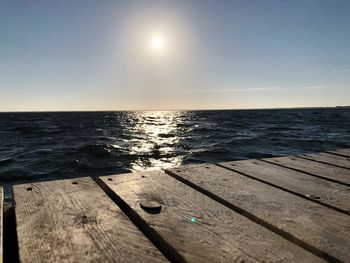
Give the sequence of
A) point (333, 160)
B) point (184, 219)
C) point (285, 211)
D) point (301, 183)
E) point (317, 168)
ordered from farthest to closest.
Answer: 1. point (333, 160)
2. point (317, 168)
3. point (301, 183)
4. point (285, 211)
5. point (184, 219)

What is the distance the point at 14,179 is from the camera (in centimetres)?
905

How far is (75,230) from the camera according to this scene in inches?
57.2

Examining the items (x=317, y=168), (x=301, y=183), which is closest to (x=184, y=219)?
(x=301, y=183)

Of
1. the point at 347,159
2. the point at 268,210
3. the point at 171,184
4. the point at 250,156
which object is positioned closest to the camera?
the point at 268,210

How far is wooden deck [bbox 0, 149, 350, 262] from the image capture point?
1.29 metres

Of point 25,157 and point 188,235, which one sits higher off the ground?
point 188,235

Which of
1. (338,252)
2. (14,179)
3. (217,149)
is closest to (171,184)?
(338,252)

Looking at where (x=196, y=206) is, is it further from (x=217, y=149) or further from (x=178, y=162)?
(x=217, y=149)

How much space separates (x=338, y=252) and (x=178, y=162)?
10.4 metres

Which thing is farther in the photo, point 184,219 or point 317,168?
point 317,168

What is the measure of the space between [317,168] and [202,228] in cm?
212

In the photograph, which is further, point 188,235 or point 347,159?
point 347,159

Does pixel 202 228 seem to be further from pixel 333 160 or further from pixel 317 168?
pixel 333 160

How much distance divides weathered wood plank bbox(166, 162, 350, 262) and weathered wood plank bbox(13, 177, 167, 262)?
0.74m
